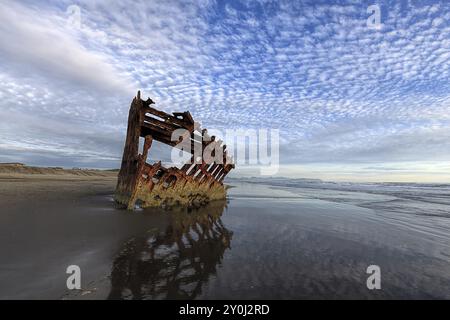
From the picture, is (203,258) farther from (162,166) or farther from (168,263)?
(162,166)

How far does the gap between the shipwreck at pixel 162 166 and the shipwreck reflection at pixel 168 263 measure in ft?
8.01

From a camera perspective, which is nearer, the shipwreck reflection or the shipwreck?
the shipwreck reflection

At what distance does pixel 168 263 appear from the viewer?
3.76 metres

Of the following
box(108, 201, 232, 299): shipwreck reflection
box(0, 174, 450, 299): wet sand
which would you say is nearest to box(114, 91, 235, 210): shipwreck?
box(0, 174, 450, 299): wet sand

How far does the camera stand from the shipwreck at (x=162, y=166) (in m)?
7.96

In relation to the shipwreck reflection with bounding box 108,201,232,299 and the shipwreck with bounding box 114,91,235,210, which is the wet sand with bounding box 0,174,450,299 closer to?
the shipwreck reflection with bounding box 108,201,232,299

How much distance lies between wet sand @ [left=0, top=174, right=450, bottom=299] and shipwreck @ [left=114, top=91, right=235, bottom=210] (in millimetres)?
1313

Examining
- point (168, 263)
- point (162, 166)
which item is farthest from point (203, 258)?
point (162, 166)

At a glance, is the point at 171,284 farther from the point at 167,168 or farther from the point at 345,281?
the point at 167,168

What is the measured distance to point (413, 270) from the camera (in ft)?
13.3

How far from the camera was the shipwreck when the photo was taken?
26.1 ft

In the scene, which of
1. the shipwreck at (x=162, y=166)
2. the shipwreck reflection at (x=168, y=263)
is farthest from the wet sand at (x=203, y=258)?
the shipwreck at (x=162, y=166)
